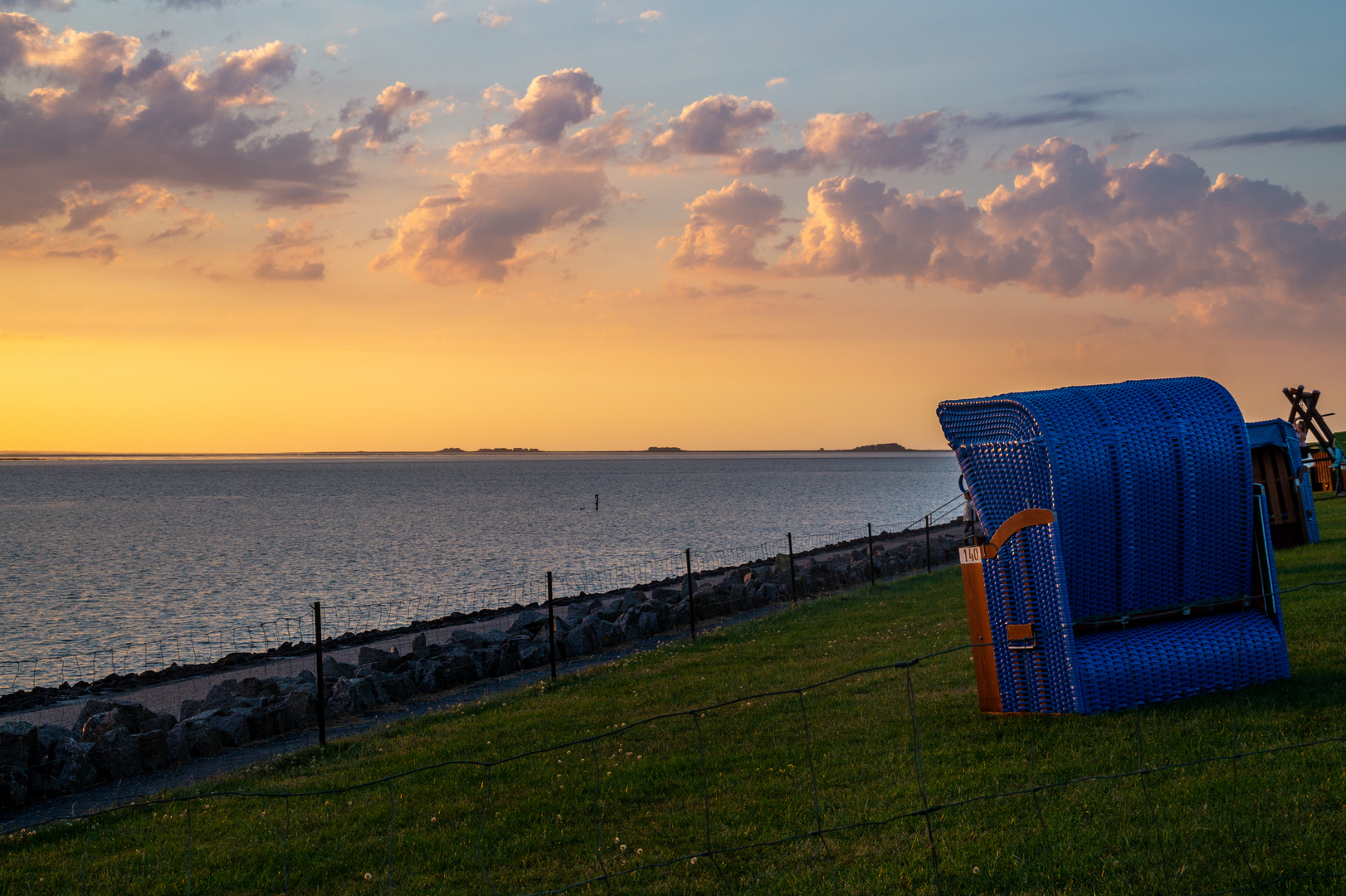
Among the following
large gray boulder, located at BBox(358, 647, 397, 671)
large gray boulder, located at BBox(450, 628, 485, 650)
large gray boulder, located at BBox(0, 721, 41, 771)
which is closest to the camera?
large gray boulder, located at BBox(0, 721, 41, 771)

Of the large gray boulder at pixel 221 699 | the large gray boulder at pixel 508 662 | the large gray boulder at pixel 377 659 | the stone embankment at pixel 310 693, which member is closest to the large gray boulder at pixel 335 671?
the stone embankment at pixel 310 693

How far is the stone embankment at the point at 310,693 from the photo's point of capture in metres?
11.7

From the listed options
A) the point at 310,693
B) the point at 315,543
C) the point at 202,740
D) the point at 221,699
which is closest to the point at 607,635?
the point at 310,693

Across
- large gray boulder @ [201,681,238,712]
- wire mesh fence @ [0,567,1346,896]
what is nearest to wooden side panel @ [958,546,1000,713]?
wire mesh fence @ [0,567,1346,896]

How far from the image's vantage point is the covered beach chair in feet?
64.5

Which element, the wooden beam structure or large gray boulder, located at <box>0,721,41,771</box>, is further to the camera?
the wooden beam structure

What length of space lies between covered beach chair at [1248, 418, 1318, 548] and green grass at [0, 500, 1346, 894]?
29.5ft

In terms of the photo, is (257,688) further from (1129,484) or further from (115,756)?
(1129,484)

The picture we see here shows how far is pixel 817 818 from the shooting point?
267 inches

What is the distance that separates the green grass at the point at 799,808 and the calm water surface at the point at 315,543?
2522 centimetres

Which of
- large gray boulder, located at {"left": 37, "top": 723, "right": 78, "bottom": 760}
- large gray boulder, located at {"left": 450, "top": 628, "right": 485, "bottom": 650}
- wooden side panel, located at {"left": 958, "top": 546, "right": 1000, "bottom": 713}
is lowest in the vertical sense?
large gray boulder, located at {"left": 450, "top": 628, "right": 485, "bottom": 650}

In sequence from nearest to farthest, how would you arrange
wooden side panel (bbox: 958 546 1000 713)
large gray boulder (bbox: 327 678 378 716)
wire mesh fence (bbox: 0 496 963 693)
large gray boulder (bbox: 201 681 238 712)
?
wooden side panel (bbox: 958 546 1000 713) → large gray boulder (bbox: 327 678 378 716) → large gray boulder (bbox: 201 681 238 712) → wire mesh fence (bbox: 0 496 963 693)

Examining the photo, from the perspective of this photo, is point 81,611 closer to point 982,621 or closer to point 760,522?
point 982,621

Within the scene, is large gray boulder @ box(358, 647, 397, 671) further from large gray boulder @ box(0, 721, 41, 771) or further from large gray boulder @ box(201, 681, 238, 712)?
large gray boulder @ box(0, 721, 41, 771)
